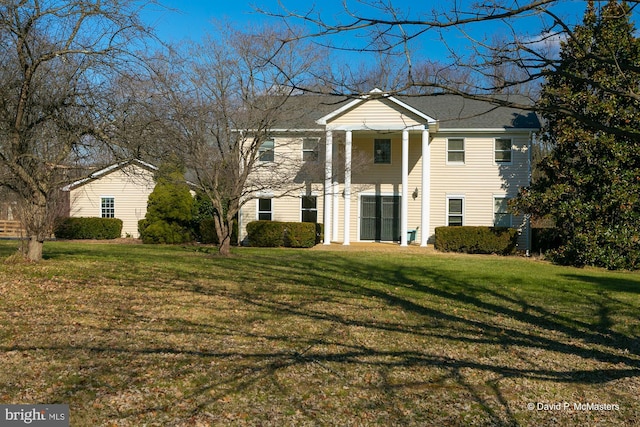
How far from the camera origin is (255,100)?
54.4 feet

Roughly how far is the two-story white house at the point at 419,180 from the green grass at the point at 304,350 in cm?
1164

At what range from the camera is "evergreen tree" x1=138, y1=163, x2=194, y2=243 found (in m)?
24.5

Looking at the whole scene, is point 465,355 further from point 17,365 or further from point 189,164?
point 189,164

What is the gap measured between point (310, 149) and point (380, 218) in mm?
5161

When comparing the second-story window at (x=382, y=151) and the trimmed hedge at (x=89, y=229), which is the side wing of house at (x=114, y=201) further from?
the second-story window at (x=382, y=151)

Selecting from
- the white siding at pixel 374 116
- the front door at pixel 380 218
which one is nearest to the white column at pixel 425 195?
the white siding at pixel 374 116

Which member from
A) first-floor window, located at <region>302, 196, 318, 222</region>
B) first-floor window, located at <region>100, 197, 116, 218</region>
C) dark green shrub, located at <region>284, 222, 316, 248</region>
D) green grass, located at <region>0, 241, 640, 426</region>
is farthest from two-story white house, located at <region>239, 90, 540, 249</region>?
green grass, located at <region>0, 241, 640, 426</region>

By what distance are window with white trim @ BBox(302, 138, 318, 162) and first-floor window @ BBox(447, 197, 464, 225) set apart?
658cm

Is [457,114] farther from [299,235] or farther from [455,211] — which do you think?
[299,235]

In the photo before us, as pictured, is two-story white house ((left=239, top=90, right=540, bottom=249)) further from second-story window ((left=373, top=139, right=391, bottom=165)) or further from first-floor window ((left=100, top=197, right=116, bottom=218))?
first-floor window ((left=100, top=197, right=116, bottom=218))

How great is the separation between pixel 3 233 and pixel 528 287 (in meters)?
33.4

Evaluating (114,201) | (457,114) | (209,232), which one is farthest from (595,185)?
(114,201)

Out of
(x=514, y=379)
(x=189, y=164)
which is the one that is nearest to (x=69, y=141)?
(x=189, y=164)

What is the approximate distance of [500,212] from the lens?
23.9 meters
